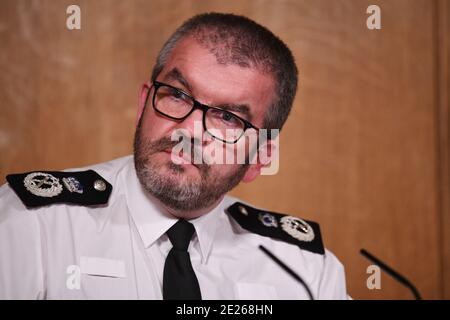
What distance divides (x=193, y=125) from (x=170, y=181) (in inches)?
4.7

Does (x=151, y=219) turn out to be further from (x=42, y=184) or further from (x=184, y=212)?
(x=42, y=184)

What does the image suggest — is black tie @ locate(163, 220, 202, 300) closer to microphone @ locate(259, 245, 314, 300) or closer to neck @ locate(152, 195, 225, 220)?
neck @ locate(152, 195, 225, 220)

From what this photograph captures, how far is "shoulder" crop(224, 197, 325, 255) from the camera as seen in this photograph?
1197 mm

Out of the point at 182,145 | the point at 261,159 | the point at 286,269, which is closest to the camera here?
the point at 182,145

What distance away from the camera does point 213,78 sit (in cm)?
100

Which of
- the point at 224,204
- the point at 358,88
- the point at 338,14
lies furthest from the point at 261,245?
the point at 338,14

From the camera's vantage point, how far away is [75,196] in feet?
3.31

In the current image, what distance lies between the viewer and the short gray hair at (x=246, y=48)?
3.40ft

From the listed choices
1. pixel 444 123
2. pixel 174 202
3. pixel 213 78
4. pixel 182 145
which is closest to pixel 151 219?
pixel 174 202

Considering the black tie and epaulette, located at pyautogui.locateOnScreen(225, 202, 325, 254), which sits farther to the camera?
epaulette, located at pyautogui.locateOnScreen(225, 202, 325, 254)

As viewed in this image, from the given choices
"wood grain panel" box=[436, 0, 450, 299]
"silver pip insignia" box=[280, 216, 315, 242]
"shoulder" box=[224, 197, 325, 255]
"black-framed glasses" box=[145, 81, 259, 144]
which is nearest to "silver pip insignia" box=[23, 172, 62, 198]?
"black-framed glasses" box=[145, 81, 259, 144]

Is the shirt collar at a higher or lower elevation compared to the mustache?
lower

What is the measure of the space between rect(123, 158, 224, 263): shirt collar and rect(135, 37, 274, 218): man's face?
0.11 ft

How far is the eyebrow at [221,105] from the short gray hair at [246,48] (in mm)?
77
